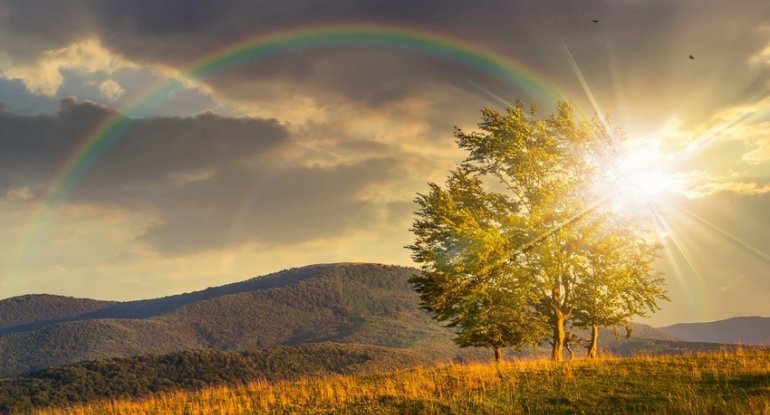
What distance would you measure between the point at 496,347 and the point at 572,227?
8926 mm

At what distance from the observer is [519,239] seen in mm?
43062

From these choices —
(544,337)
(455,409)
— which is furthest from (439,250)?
(455,409)

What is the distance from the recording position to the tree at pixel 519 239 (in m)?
41.8

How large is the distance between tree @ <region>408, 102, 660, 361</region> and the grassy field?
4.91 meters

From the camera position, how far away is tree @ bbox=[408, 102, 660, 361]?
4181cm

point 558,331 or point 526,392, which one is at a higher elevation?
point 558,331

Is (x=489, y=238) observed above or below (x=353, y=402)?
above

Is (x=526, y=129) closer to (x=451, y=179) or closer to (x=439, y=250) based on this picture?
(x=451, y=179)

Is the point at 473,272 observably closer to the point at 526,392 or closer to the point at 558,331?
the point at 558,331

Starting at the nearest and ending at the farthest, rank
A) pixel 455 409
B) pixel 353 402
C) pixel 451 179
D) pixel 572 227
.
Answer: pixel 455 409 → pixel 353 402 → pixel 572 227 → pixel 451 179

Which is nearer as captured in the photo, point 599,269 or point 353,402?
point 353,402

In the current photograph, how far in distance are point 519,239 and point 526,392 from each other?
15.5 meters

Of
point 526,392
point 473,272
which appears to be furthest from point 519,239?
point 526,392

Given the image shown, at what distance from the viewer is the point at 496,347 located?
44750 mm
